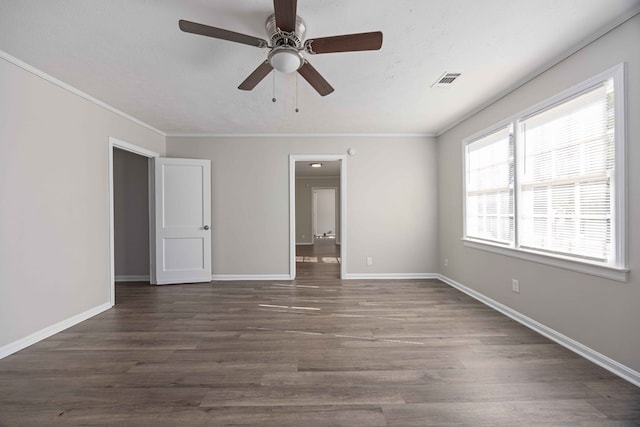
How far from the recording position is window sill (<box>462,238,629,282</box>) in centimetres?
195

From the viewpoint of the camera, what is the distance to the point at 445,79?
276 cm

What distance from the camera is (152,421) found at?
155cm

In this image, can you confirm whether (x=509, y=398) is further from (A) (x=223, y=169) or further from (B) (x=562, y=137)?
(A) (x=223, y=169)

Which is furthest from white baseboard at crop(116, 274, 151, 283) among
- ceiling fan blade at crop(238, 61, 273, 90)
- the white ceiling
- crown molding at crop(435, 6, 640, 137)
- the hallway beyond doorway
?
crown molding at crop(435, 6, 640, 137)

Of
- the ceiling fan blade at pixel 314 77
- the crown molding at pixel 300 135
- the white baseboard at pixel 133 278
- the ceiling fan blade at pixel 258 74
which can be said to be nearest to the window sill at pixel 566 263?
the crown molding at pixel 300 135

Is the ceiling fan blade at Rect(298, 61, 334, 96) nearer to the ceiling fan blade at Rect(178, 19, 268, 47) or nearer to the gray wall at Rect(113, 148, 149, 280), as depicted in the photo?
the ceiling fan blade at Rect(178, 19, 268, 47)

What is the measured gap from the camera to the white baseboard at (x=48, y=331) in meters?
Answer: 2.29

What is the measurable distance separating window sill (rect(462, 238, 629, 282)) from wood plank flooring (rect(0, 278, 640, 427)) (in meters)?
0.68

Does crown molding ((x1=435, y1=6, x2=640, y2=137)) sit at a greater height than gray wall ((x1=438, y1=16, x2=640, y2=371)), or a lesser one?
greater

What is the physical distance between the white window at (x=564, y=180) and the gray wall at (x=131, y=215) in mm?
5274

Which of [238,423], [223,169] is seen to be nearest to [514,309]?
[238,423]

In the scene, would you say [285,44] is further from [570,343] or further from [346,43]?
[570,343]

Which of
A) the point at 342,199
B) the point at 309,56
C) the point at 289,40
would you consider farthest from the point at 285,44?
the point at 342,199

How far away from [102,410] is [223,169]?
3621 millimetres
